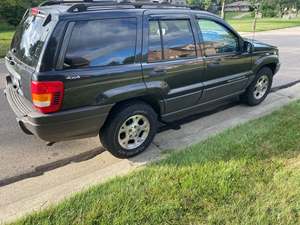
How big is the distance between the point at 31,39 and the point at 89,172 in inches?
64.7

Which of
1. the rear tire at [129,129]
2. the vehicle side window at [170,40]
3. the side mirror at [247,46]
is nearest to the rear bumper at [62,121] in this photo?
the rear tire at [129,129]

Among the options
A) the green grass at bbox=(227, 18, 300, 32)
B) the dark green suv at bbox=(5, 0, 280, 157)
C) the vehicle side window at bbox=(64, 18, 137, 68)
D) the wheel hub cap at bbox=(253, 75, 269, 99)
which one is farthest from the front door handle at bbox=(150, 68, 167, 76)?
the green grass at bbox=(227, 18, 300, 32)

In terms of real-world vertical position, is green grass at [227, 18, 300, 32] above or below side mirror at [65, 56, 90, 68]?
below

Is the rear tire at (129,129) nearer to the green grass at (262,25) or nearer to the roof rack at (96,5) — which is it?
the roof rack at (96,5)

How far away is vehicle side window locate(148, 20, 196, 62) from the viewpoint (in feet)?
12.1

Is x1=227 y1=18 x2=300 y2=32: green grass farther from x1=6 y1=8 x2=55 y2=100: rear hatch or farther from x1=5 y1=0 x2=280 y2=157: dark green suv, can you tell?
x1=6 y1=8 x2=55 y2=100: rear hatch

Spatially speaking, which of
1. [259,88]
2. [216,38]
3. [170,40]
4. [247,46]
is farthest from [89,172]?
[259,88]

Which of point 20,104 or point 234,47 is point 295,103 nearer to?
point 234,47

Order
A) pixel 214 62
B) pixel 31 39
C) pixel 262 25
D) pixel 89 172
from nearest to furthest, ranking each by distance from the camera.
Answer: pixel 31 39 < pixel 89 172 < pixel 214 62 < pixel 262 25

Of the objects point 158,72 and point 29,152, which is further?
point 29,152

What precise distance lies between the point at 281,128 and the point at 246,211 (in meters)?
2.04

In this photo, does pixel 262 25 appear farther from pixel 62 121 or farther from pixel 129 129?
pixel 62 121

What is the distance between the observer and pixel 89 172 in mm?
3543

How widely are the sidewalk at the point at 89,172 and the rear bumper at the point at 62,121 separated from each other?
0.44 m
